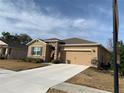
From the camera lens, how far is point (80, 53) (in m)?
29.8

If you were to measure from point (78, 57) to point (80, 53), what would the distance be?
0.78 meters

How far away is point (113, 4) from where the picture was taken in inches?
288

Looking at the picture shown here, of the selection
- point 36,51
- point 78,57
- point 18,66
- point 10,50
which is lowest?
point 18,66

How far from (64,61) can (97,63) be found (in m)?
6.33

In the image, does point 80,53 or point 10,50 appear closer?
point 80,53

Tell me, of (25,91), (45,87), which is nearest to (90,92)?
(45,87)

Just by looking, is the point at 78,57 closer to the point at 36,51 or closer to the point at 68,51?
the point at 68,51

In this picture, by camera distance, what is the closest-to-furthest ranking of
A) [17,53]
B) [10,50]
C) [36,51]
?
1. [36,51]
2. [10,50]
3. [17,53]

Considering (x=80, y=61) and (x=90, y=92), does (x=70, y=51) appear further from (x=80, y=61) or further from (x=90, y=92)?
(x=90, y=92)

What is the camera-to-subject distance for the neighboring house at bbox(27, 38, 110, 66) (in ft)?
93.9

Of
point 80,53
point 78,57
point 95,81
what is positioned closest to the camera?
point 95,81

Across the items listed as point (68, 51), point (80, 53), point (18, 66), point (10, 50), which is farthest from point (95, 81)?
point (10, 50)

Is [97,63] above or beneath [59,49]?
beneath

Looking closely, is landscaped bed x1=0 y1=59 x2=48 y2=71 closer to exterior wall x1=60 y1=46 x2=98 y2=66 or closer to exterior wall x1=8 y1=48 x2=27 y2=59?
exterior wall x1=60 y1=46 x2=98 y2=66
